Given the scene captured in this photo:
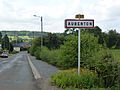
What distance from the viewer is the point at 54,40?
276 ft

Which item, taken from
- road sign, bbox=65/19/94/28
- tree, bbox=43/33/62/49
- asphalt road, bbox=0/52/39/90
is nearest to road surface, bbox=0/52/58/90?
asphalt road, bbox=0/52/39/90

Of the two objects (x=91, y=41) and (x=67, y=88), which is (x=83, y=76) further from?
(x=91, y=41)

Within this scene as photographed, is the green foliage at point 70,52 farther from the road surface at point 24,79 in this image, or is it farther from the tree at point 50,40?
the tree at point 50,40

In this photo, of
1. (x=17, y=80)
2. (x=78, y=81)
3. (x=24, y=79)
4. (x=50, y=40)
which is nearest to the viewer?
(x=78, y=81)

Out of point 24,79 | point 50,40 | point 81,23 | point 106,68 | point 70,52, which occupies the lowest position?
point 24,79

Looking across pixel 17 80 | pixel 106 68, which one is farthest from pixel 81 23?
pixel 17 80

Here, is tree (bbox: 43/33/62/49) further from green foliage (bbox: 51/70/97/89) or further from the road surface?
green foliage (bbox: 51/70/97/89)

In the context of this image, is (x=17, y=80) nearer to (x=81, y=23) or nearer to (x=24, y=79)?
(x=24, y=79)

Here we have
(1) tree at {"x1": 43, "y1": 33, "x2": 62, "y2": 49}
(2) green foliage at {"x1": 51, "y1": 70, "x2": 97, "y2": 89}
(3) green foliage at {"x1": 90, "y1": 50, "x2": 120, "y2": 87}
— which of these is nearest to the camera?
(3) green foliage at {"x1": 90, "y1": 50, "x2": 120, "y2": 87}

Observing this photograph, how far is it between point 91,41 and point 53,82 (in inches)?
181

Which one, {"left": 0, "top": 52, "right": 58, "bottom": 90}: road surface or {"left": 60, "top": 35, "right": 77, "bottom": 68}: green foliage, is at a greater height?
{"left": 60, "top": 35, "right": 77, "bottom": 68}: green foliage

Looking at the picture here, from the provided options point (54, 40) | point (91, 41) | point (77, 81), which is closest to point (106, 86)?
point (77, 81)

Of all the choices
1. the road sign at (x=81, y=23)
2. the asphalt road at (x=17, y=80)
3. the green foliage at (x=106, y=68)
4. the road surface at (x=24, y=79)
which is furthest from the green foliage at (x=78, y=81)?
the asphalt road at (x=17, y=80)

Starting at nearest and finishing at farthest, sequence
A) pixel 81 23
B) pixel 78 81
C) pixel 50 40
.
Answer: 1. pixel 78 81
2. pixel 81 23
3. pixel 50 40
